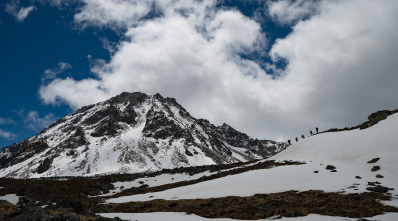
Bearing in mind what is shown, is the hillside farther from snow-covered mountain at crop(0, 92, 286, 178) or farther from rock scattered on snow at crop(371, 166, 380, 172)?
snow-covered mountain at crop(0, 92, 286, 178)

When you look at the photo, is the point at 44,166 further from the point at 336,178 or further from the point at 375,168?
the point at 375,168

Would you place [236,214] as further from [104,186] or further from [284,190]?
[104,186]

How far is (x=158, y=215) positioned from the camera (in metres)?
16.5

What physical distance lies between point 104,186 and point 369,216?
106 ft

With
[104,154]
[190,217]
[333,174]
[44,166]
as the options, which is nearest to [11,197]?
[190,217]

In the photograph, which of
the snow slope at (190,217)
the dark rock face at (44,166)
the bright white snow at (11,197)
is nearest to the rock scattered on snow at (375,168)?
the snow slope at (190,217)

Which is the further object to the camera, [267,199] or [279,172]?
[279,172]

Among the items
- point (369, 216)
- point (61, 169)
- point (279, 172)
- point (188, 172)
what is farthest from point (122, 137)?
point (369, 216)

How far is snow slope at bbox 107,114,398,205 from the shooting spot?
888 inches

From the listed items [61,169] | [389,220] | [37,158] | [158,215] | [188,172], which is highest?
[37,158]

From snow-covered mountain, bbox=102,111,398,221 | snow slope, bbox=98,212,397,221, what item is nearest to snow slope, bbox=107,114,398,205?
snow-covered mountain, bbox=102,111,398,221

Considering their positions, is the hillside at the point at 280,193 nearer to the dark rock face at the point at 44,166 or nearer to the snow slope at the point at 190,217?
the snow slope at the point at 190,217

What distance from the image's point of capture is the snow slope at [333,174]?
74.0ft

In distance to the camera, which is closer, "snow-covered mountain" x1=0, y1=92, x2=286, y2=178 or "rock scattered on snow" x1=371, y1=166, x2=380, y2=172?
"rock scattered on snow" x1=371, y1=166, x2=380, y2=172
